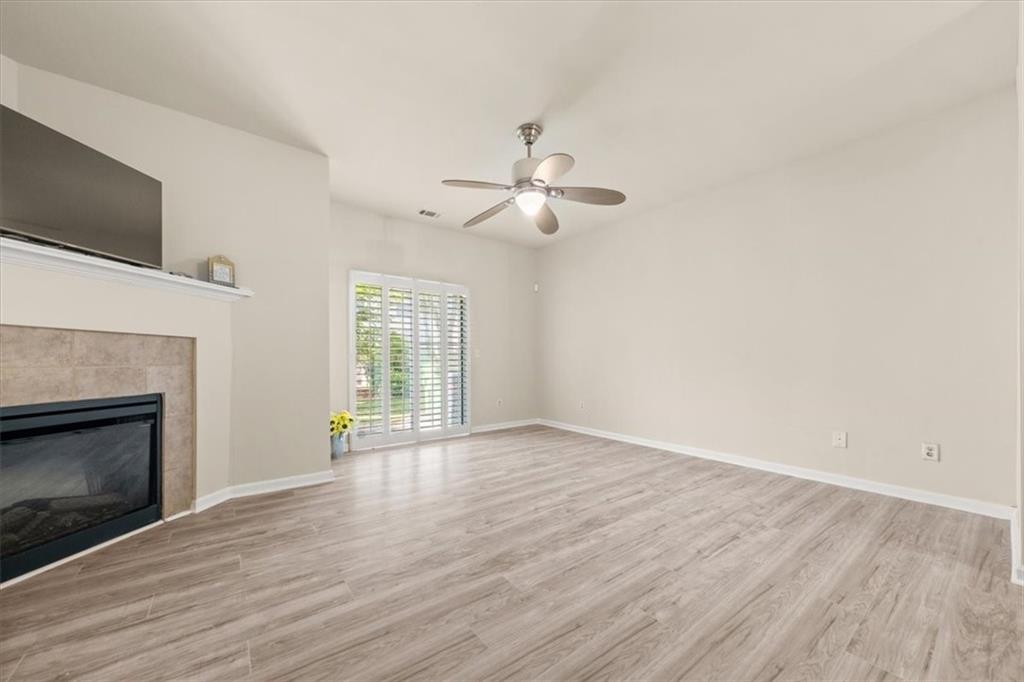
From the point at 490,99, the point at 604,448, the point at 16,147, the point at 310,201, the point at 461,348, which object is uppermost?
the point at 490,99

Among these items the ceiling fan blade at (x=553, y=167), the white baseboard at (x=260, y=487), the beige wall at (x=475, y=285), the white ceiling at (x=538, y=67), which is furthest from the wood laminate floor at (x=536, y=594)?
the white ceiling at (x=538, y=67)

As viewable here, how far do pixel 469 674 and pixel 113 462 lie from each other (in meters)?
2.51

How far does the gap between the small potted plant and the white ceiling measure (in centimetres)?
270

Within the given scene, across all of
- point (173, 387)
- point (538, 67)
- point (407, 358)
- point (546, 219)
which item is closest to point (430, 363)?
point (407, 358)

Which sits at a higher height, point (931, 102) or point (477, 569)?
point (931, 102)

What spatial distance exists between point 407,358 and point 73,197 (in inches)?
128

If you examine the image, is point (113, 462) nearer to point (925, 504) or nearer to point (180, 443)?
point (180, 443)

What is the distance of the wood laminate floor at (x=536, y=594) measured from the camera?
1.41 meters

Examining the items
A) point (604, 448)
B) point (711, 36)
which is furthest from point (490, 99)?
point (604, 448)

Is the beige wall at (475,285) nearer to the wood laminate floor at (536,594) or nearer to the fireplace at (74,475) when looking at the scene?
Result: the fireplace at (74,475)

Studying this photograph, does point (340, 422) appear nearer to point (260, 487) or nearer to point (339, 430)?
point (339, 430)

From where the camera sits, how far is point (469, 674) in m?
1.35

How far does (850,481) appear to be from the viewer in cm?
328

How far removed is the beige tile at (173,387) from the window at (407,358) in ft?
6.20
